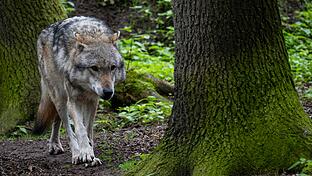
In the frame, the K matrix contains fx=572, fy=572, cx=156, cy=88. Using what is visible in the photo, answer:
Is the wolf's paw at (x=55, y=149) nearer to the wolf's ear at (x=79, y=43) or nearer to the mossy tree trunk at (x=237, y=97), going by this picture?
the wolf's ear at (x=79, y=43)

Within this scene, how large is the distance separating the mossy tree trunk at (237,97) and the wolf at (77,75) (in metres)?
1.63

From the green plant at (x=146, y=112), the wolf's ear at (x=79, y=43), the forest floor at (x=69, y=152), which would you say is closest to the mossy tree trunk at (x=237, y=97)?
the forest floor at (x=69, y=152)

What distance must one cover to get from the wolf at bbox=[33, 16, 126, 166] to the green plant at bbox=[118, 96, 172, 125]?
1486 millimetres

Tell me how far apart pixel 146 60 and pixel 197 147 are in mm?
8129

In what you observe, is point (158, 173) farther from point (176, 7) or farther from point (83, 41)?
point (83, 41)

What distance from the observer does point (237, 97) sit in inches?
181

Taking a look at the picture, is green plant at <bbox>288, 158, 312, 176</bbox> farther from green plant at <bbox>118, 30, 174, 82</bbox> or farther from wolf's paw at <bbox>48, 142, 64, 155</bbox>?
green plant at <bbox>118, 30, 174, 82</bbox>

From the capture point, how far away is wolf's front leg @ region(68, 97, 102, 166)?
20.4 ft

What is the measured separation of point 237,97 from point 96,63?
2.19 m

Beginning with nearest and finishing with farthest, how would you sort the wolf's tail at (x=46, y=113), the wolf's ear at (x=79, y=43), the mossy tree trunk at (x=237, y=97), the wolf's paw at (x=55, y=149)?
1. the mossy tree trunk at (x=237, y=97)
2. the wolf's ear at (x=79, y=43)
3. the wolf's paw at (x=55, y=149)
4. the wolf's tail at (x=46, y=113)

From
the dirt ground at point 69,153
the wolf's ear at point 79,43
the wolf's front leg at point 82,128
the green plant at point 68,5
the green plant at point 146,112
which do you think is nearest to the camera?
the dirt ground at point 69,153

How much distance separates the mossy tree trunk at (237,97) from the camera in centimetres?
454

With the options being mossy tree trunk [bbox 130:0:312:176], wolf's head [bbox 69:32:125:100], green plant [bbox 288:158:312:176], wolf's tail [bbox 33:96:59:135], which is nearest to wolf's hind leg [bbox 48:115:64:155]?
wolf's tail [bbox 33:96:59:135]

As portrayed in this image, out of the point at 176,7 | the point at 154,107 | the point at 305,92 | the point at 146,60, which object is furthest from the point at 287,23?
the point at 176,7
